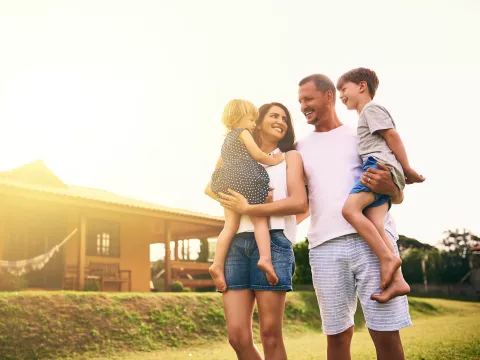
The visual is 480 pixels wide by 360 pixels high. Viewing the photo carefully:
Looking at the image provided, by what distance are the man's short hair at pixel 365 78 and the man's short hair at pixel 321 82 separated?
10 centimetres

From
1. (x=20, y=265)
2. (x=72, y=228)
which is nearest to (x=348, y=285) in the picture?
(x=20, y=265)

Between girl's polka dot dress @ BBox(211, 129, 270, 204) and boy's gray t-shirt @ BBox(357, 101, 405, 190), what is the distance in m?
0.65

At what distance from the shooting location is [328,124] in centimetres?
323

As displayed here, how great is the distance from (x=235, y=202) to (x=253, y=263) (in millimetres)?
379

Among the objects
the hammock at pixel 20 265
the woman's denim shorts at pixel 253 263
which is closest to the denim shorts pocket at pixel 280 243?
the woman's denim shorts at pixel 253 263

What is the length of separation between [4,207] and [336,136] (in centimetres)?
1255

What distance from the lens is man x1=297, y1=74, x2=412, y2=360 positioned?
8.79 feet

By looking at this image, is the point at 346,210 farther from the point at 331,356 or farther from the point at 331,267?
the point at 331,356

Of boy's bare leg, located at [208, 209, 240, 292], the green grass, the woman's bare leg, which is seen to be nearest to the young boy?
the woman's bare leg

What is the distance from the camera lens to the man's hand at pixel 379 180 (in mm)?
2697

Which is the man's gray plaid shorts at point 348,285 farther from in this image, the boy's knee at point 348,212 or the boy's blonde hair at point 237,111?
the boy's blonde hair at point 237,111

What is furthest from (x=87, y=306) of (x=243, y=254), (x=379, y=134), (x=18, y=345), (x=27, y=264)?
(x=379, y=134)

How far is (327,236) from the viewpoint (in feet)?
9.50

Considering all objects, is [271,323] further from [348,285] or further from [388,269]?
[388,269]
